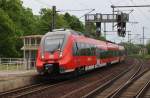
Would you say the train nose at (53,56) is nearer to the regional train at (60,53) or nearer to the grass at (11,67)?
the regional train at (60,53)

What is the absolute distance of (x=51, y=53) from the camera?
2820 centimetres

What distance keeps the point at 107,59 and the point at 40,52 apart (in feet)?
66.8

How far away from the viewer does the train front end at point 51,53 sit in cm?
2794

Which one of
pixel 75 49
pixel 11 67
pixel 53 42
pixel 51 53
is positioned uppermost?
pixel 53 42

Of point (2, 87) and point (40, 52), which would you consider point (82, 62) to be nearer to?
point (40, 52)

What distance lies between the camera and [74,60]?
29312mm

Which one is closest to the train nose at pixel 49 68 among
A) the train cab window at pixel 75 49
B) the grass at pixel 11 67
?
the train cab window at pixel 75 49

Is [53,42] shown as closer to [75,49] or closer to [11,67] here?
[75,49]

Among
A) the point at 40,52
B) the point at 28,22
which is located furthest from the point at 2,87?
the point at 28,22

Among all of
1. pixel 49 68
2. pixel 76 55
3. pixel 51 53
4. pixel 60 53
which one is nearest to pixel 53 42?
pixel 51 53

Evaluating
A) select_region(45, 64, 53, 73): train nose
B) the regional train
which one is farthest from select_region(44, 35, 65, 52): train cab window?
select_region(45, 64, 53, 73): train nose

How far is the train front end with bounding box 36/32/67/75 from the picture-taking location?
27.9 metres

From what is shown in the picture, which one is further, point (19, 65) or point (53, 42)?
point (19, 65)

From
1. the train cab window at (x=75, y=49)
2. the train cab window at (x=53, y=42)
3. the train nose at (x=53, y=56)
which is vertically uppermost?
the train cab window at (x=53, y=42)
